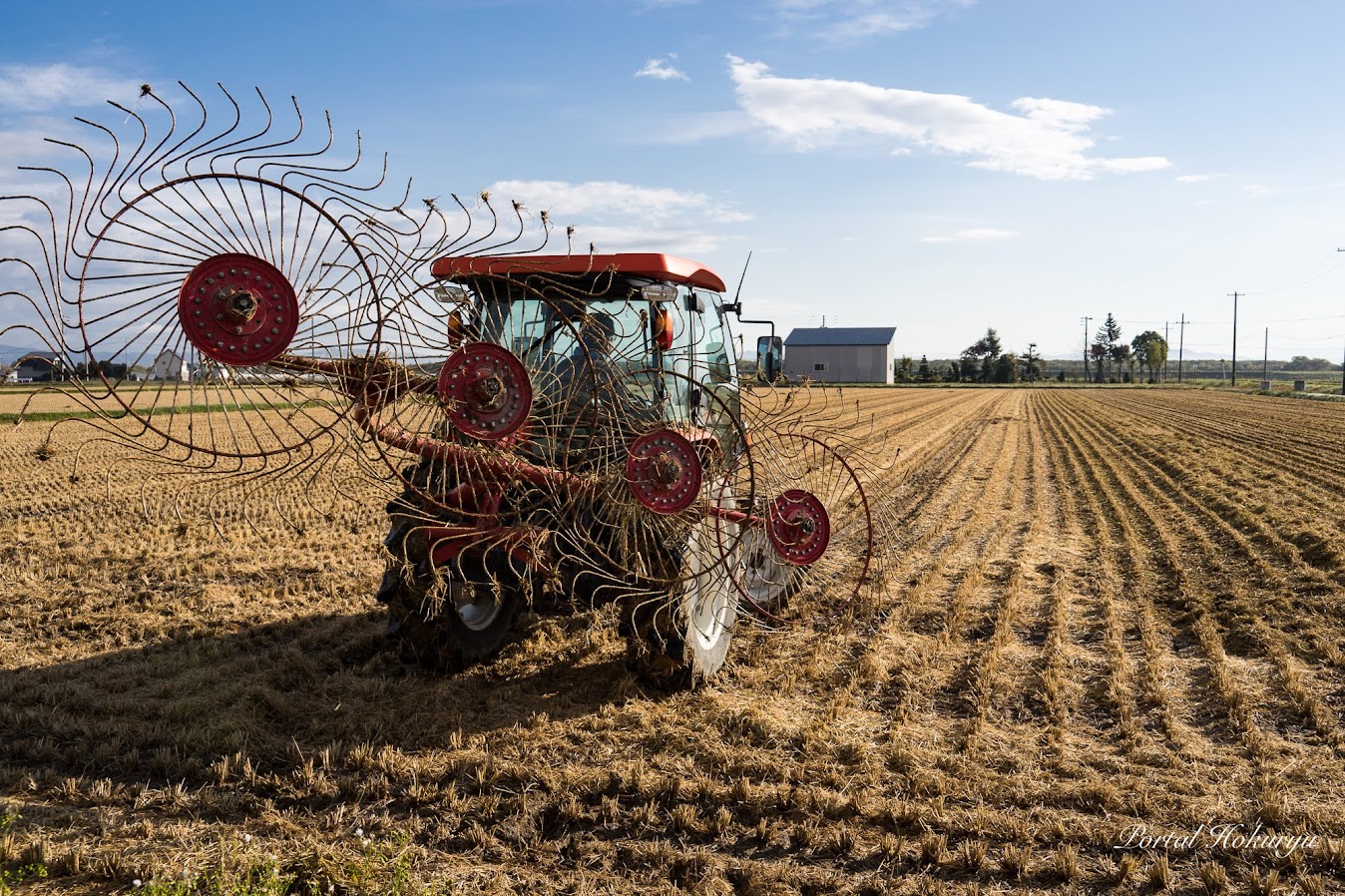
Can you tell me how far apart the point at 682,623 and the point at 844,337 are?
80.0m

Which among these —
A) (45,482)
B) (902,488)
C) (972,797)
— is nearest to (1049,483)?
(902,488)

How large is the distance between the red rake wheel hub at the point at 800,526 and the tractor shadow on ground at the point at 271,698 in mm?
1080

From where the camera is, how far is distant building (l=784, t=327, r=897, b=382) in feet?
258

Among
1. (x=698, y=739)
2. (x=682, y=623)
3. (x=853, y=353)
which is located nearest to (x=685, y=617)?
(x=682, y=623)

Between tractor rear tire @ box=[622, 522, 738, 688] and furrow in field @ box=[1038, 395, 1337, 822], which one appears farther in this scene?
tractor rear tire @ box=[622, 522, 738, 688]

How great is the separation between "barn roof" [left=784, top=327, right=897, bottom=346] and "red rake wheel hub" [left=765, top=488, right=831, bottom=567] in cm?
7506

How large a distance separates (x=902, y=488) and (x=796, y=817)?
9.73 metres

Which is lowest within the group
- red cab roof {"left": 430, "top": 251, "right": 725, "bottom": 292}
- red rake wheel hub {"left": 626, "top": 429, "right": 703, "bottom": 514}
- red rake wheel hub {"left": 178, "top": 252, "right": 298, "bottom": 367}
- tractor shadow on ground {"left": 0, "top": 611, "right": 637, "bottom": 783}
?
tractor shadow on ground {"left": 0, "top": 611, "right": 637, "bottom": 783}

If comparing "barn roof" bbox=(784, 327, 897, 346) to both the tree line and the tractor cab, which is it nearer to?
the tree line

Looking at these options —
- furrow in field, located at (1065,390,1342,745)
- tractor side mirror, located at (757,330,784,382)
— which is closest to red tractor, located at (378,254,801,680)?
tractor side mirror, located at (757,330,784,382)

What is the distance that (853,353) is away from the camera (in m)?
79.6

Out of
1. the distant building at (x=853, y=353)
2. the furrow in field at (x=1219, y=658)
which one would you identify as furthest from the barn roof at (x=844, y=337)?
the furrow in field at (x=1219, y=658)

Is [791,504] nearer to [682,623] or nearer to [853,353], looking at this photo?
[682,623]

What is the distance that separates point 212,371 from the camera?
3438 mm
